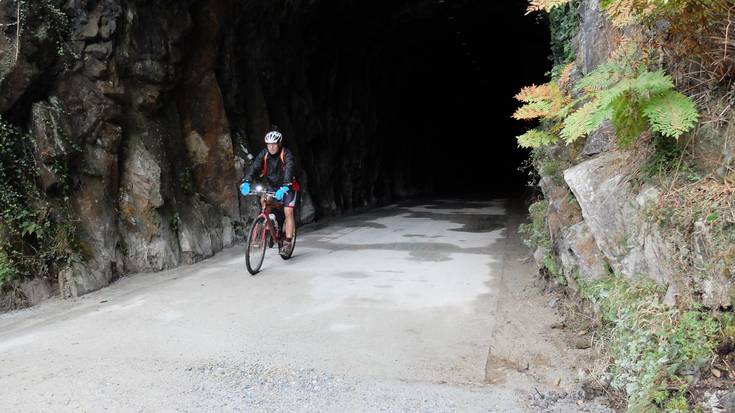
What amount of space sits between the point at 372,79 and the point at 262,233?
1360 centimetres

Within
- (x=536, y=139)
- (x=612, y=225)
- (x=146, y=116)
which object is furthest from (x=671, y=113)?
(x=146, y=116)

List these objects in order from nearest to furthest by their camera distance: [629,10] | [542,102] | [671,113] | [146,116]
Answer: [671,113]
[629,10]
[542,102]
[146,116]

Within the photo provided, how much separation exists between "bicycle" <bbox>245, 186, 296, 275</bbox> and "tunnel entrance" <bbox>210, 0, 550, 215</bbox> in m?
3.58

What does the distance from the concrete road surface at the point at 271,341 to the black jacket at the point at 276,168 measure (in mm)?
1203

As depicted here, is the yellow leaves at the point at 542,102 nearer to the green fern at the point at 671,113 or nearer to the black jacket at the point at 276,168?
the green fern at the point at 671,113

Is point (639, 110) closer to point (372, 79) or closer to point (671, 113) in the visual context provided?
point (671, 113)

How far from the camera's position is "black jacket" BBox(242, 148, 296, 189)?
747 cm

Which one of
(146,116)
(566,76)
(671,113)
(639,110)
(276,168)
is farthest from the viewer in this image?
(146,116)

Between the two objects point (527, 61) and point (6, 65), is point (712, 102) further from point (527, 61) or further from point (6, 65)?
point (527, 61)

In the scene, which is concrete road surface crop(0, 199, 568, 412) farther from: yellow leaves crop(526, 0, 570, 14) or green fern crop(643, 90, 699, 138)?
yellow leaves crop(526, 0, 570, 14)

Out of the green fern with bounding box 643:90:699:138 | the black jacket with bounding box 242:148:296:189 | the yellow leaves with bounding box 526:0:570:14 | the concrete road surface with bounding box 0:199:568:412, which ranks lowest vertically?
the concrete road surface with bounding box 0:199:568:412

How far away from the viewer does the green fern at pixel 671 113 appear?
11.2ft

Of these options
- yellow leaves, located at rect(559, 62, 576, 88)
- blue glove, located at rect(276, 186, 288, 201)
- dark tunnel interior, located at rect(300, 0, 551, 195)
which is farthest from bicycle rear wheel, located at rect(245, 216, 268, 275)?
dark tunnel interior, located at rect(300, 0, 551, 195)

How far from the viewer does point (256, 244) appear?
706 centimetres
